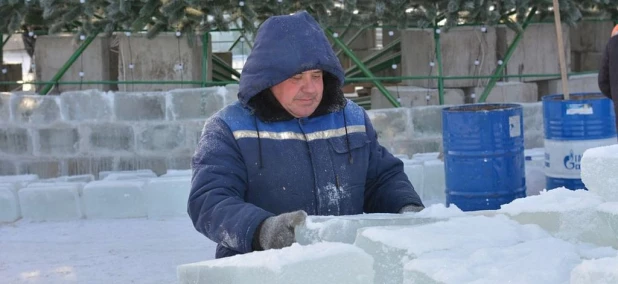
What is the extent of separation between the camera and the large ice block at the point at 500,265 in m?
2.51

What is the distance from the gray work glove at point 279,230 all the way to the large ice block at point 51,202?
5316mm

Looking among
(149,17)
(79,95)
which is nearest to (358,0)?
(149,17)

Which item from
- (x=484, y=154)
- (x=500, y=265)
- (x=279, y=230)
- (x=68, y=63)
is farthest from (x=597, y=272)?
(x=68, y=63)

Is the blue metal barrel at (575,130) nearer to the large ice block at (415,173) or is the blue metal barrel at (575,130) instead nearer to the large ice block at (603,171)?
the large ice block at (415,173)

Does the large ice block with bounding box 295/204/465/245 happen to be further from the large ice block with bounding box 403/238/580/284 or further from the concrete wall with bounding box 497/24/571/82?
the concrete wall with bounding box 497/24/571/82

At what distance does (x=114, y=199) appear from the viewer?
8.12 metres

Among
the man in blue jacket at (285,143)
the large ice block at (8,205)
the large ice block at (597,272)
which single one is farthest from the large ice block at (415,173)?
the large ice block at (597,272)

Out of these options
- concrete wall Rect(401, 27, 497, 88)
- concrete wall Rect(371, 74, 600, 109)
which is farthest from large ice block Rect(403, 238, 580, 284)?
concrete wall Rect(401, 27, 497, 88)

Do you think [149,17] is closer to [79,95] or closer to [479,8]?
[79,95]

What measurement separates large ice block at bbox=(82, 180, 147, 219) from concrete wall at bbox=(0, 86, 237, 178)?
28.2 inches

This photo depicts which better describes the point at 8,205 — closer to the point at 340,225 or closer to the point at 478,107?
the point at 478,107

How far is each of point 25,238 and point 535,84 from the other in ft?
16.1

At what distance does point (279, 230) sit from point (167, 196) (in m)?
5.16

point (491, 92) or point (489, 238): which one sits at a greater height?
point (491, 92)
